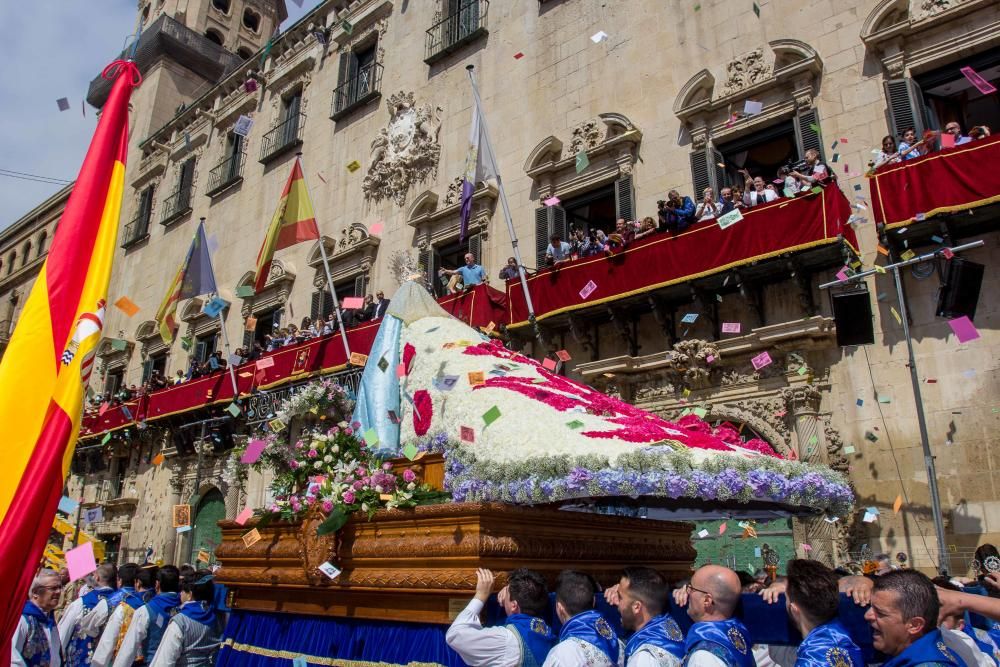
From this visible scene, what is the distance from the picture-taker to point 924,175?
8.62m

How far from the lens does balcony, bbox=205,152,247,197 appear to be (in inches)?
909

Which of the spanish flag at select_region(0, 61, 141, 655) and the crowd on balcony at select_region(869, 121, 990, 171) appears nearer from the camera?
the spanish flag at select_region(0, 61, 141, 655)

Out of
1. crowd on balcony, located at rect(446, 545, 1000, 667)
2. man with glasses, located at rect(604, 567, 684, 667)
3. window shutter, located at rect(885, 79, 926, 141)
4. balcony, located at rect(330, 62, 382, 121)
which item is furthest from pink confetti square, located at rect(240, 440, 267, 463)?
balcony, located at rect(330, 62, 382, 121)

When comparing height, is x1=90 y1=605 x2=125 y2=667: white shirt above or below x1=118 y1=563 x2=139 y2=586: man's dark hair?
below

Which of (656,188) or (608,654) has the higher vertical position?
(656,188)

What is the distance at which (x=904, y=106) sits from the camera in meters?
9.80

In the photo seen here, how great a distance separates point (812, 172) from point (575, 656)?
8404mm

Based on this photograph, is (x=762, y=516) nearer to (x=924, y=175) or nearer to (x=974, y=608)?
(x=974, y=608)

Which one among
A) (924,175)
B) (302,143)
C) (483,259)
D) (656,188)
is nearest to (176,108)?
(302,143)

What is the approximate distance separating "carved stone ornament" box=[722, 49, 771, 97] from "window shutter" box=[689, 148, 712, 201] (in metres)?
1.02

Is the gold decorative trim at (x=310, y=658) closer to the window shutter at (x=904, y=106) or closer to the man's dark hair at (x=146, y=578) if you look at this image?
the man's dark hair at (x=146, y=578)

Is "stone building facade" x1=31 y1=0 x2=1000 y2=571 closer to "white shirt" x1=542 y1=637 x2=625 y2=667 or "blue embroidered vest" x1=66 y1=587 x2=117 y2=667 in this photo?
"white shirt" x1=542 y1=637 x2=625 y2=667

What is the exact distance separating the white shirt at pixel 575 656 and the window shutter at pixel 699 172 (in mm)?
9133

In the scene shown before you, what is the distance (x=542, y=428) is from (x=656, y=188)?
835cm
